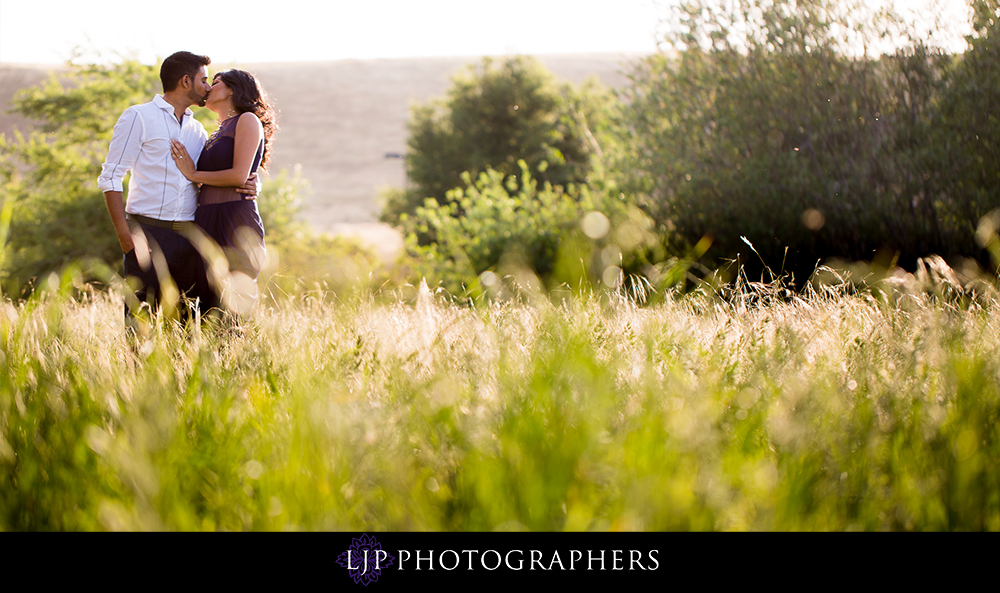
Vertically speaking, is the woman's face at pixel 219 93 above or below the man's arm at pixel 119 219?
above

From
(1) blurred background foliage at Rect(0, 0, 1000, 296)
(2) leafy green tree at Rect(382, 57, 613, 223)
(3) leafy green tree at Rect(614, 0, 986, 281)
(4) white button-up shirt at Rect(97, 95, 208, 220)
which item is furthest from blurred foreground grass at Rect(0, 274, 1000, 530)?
(2) leafy green tree at Rect(382, 57, 613, 223)

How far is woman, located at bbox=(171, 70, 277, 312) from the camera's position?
3.90 meters

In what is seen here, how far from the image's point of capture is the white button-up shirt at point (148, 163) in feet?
12.5

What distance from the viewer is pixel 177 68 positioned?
401cm

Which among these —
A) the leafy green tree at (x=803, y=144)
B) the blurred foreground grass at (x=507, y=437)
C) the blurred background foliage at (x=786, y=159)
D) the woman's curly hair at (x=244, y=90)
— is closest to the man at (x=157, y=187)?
the woman's curly hair at (x=244, y=90)

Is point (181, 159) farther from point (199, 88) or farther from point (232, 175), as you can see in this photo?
point (199, 88)

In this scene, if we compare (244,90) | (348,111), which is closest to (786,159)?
(244,90)

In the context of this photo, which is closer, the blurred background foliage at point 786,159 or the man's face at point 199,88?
the man's face at point 199,88

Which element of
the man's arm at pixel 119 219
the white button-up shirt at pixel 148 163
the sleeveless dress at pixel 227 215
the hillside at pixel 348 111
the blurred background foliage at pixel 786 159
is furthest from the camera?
the hillside at pixel 348 111

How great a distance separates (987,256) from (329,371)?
7.23 meters

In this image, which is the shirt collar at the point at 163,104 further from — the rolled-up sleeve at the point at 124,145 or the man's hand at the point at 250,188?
the man's hand at the point at 250,188

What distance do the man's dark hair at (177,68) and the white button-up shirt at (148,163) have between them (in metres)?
0.11

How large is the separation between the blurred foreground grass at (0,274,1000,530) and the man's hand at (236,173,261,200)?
1.56 meters

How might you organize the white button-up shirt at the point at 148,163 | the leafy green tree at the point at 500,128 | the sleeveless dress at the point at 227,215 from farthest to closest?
the leafy green tree at the point at 500,128
the sleeveless dress at the point at 227,215
the white button-up shirt at the point at 148,163
